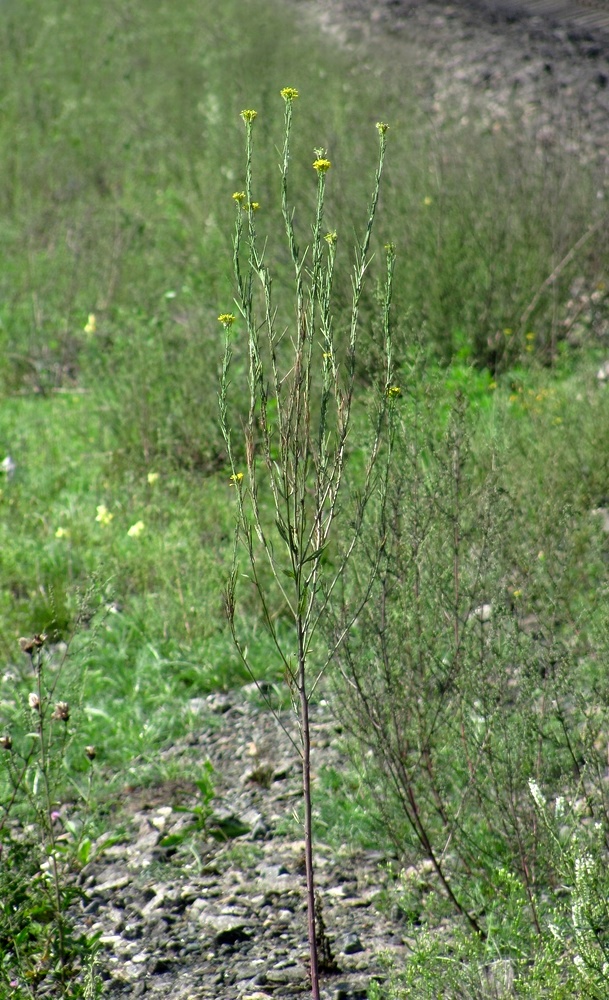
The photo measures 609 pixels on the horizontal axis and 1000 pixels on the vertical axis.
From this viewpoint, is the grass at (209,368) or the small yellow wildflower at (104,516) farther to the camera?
the small yellow wildflower at (104,516)

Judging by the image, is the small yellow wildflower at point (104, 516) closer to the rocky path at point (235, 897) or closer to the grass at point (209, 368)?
the grass at point (209, 368)

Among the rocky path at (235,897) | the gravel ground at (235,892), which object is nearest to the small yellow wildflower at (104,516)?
the gravel ground at (235,892)

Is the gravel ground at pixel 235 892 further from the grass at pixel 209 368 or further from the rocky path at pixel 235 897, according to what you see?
the grass at pixel 209 368

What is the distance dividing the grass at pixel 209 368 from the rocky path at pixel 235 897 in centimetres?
14

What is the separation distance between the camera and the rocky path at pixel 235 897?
2.74m

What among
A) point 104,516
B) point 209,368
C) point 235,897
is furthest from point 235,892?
point 209,368

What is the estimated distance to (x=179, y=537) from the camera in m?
4.81

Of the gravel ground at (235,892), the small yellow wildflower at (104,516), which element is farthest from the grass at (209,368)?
the gravel ground at (235,892)

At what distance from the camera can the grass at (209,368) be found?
12.3ft

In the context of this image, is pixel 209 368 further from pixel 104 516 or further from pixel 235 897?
pixel 235 897

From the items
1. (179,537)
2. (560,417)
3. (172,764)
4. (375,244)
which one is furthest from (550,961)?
(375,244)

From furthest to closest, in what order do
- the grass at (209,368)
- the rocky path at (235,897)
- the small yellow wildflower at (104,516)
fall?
the small yellow wildflower at (104,516) < the grass at (209,368) < the rocky path at (235,897)

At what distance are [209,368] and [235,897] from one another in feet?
11.5

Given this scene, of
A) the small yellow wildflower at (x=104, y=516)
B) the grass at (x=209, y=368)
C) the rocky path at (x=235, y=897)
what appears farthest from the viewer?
the small yellow wildflower at (x=104, y=516)
